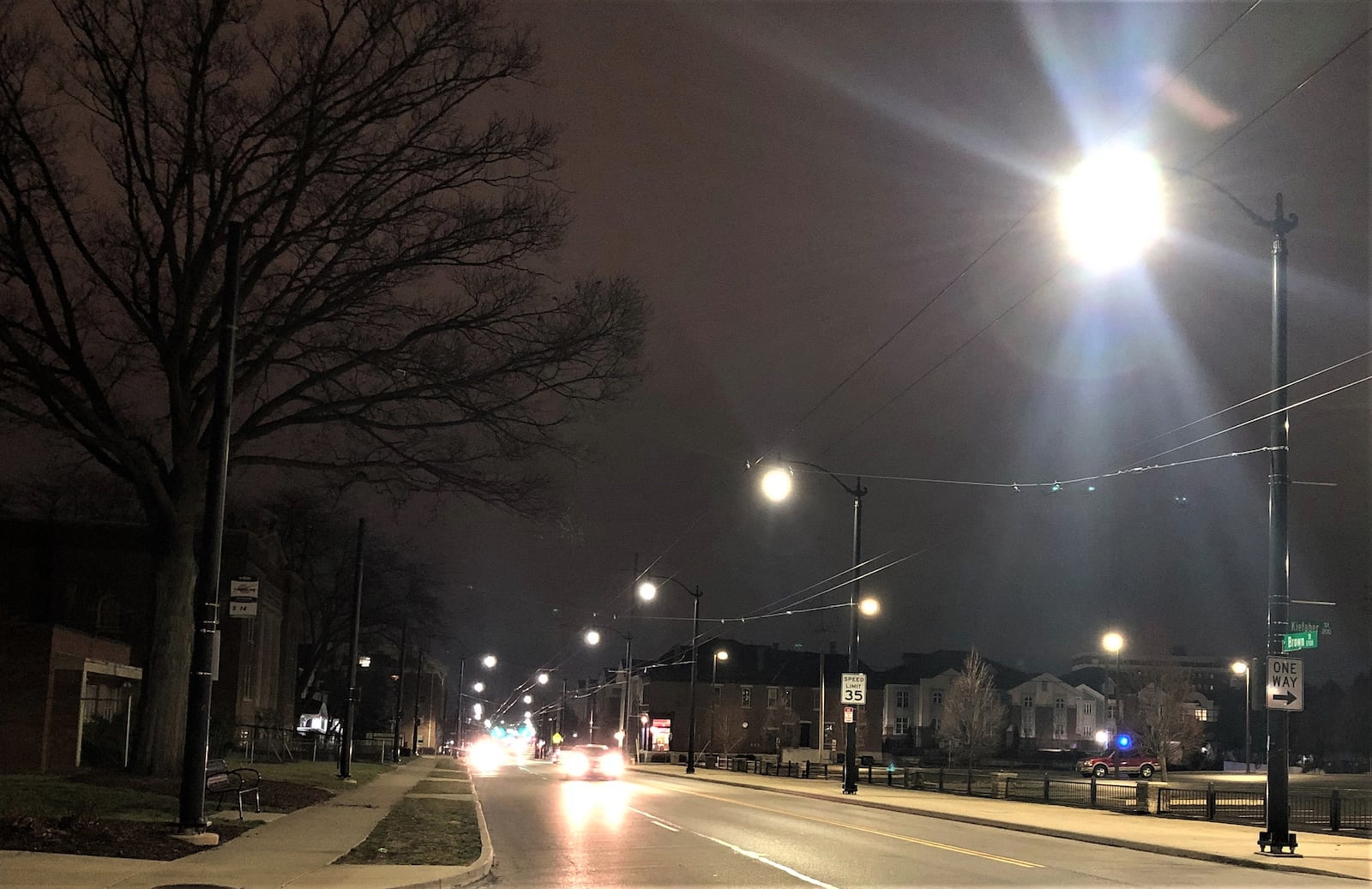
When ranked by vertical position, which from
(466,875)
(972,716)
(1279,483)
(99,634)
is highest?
(1279,483)

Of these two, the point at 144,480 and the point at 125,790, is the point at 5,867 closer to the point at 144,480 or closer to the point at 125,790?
the point at 125,790

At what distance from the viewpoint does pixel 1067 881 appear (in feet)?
48.3

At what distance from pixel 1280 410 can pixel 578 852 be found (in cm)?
1273

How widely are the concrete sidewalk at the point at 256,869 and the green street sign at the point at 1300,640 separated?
12.7 m

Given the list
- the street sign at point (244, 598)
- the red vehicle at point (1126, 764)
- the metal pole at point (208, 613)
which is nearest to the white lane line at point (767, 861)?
the metal pole at point (208, 613)

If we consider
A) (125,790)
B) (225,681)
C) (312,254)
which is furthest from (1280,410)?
(225,681)

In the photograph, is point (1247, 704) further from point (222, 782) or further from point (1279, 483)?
point (222, 782)

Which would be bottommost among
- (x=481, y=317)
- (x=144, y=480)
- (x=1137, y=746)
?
(x=1137, y=746)

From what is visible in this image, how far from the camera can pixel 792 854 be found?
1736 cm

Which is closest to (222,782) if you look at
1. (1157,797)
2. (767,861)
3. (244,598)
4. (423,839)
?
(423,839)

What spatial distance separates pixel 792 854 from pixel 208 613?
870 centimetres

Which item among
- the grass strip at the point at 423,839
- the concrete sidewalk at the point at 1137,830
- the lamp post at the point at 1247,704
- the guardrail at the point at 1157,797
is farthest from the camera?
the lamp post at the point at 1247,704

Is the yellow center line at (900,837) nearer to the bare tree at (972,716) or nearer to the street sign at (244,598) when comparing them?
the street sign at (244,598)

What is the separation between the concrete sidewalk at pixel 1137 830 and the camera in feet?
58.6
